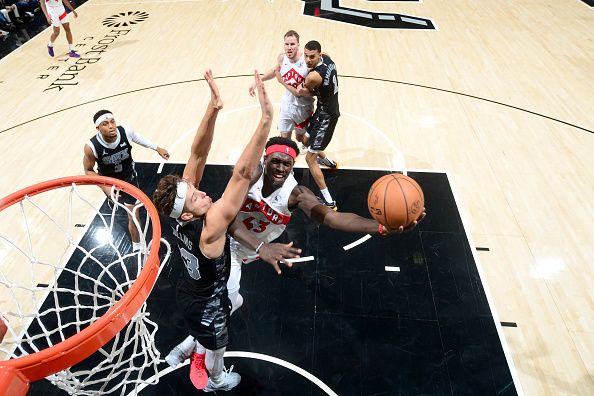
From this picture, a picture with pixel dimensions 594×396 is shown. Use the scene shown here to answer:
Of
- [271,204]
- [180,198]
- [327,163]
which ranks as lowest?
[327,163]

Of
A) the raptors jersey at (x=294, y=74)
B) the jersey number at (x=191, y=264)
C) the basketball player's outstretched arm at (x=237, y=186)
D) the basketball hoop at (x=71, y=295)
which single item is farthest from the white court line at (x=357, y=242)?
the basketball player's outstretched arm at (x=237, y=186)

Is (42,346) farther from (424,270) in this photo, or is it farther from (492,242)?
(492,242)

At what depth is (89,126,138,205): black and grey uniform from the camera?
4098 millimetres

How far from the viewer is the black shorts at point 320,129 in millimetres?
4934

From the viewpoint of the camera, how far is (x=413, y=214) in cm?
306

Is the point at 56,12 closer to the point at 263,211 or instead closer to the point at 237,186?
the point at 263,211

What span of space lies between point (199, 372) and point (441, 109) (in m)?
5.81

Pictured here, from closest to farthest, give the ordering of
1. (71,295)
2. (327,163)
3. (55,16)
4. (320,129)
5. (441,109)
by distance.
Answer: (71,295)
(320,129)
(327,163)
(441,109)
(55,16)

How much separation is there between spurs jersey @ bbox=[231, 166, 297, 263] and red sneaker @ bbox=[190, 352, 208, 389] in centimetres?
91

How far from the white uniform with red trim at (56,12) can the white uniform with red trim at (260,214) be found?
8038mm

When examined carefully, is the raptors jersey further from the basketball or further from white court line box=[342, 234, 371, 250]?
the basketball

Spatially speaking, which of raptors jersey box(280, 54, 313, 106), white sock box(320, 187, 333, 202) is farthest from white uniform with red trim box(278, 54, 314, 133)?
white sock box(320, 187, 333, 202)

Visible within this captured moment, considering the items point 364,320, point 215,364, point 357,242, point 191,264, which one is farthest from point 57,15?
point 364,320

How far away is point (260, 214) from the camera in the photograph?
3553 millimetres
